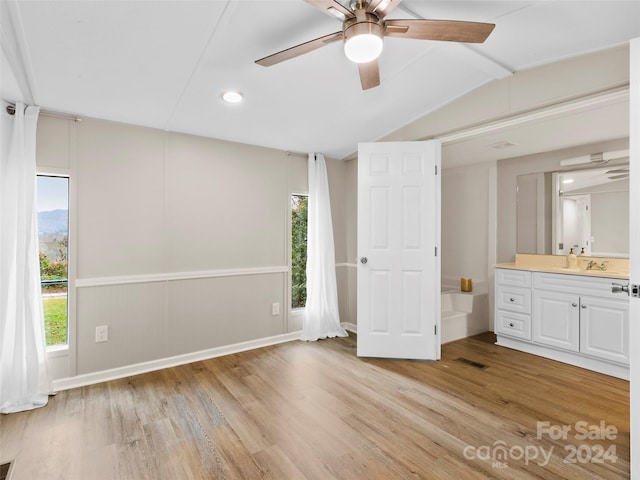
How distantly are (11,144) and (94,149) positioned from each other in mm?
521

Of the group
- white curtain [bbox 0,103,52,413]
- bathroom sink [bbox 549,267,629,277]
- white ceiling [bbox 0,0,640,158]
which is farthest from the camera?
bathroom sink [bbox 549,267,629,277]

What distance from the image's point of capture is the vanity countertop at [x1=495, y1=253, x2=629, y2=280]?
297cm

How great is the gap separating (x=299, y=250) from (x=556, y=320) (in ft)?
9.07

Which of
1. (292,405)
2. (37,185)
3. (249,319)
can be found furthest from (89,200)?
(292,405)

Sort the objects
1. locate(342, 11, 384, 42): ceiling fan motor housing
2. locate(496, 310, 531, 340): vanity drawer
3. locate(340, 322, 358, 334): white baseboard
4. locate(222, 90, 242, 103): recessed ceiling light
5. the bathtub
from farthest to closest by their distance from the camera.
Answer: locate(340, 322, 358, 334): white baseboard < the bathtub < locate(496, 310, 531, 340): vanity drawer < locate(222, 90, 242, 103): recessed ceiling light < locate(342, 11, 384, 42): ceiling fan motor housing

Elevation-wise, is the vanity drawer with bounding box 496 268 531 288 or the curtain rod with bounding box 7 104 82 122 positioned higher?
the curtain rod with bounding box 7 104 82 122

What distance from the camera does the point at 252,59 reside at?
215 centimetres

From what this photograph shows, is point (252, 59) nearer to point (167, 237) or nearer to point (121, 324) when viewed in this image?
point (167, 237)

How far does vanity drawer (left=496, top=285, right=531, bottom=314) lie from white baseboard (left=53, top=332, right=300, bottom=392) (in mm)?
2320

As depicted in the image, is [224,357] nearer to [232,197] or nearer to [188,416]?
[188,416]

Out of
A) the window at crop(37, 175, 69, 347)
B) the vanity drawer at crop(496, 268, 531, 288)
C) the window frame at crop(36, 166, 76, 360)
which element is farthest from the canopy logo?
the window at crop(37, 175, 69, 347)

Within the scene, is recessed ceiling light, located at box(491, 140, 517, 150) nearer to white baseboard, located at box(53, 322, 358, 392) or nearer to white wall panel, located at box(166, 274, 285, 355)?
white wall panel, located at box(166, 274, 285, 355)

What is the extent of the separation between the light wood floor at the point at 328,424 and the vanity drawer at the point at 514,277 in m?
0.80

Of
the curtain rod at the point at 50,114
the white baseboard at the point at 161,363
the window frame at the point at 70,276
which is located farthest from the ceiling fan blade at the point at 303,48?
the white baseboard at the point at 161,363
